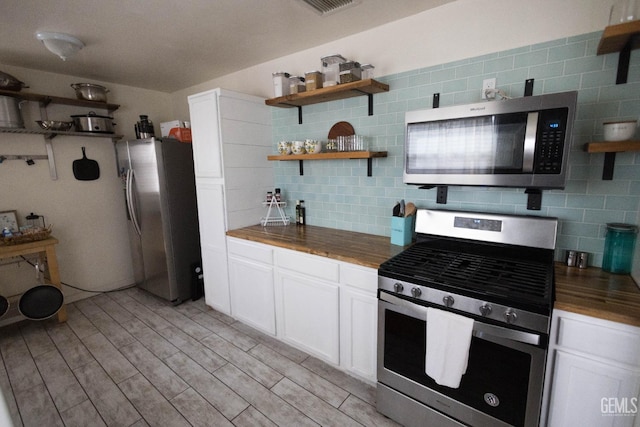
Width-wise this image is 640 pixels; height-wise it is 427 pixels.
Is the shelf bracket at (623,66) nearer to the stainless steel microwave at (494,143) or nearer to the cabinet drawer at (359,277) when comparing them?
the stainless steel microwave at (494,143)

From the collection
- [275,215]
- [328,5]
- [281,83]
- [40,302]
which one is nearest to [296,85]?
[281,83]

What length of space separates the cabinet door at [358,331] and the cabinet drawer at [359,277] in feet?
0.14

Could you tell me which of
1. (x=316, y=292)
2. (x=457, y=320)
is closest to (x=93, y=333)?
(x=316, y=292)

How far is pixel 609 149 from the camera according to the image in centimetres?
138

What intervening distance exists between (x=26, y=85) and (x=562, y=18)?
14.0ft

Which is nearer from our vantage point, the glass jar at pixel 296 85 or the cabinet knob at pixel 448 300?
the cabinet knob at pixel 448 300

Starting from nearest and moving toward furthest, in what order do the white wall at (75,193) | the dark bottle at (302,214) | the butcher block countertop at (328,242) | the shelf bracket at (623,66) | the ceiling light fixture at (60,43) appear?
the shelf bracket at (623,66) → the butcher block countertop at (328,242) → the ceiling light fixture at (60,43) → the dark bottle at (302,214) → the white wall at (75,193)

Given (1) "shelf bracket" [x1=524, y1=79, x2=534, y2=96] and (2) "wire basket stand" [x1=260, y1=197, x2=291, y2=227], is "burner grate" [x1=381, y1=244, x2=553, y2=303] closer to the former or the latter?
(1) "shelf bracket" [x1=524, y1=79, x2=534, y2=96]

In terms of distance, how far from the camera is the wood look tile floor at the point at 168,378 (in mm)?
1801

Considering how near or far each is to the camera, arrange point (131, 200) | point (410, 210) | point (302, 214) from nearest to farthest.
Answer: point (410, 210) < point (302, 214) < point (131, 200)

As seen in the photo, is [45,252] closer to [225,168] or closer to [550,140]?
[225,168]

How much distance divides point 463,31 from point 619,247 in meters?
1.46

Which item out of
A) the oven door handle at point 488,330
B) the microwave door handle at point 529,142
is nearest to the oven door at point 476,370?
the oven door handle at point 488,330

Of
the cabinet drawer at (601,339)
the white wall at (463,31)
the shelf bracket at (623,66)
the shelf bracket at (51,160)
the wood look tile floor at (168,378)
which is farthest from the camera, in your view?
the shelf bracket at (51,160)
